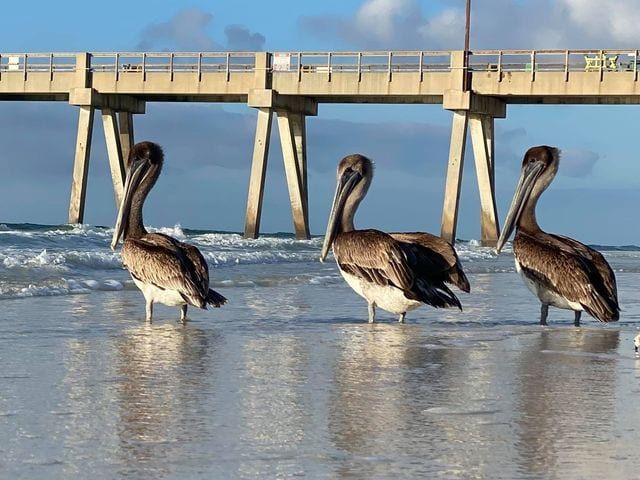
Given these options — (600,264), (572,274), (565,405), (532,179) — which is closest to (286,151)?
(532,179)

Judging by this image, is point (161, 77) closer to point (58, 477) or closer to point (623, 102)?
point (623, 102)

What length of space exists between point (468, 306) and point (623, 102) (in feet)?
75.0

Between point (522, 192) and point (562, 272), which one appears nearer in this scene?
point (562, 272)

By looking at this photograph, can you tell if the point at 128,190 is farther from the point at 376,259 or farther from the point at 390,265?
the point at 390,265

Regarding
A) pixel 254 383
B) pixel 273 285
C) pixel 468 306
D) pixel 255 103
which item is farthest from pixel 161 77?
pixel 254 383

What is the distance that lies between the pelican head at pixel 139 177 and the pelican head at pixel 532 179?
3.71m

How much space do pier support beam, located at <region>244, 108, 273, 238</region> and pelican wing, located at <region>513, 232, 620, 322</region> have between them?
26.3m

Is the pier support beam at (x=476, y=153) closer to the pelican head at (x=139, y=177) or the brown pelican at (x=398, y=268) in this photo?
the pelican head at (x=139, y=177)

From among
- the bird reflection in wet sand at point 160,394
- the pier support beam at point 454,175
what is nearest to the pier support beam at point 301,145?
the pier support beam at point 454,175

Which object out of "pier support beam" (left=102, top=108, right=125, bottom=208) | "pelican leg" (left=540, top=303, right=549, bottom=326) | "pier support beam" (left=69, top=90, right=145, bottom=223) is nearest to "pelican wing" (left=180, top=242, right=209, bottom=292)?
"pelican leg" (left=540, top=303, right=549, bottom=326)

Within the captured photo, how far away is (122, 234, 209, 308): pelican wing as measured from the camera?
1188cm

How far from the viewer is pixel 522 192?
13797 mm

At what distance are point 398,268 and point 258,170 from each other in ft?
88.8

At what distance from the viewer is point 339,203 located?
13.3 m
